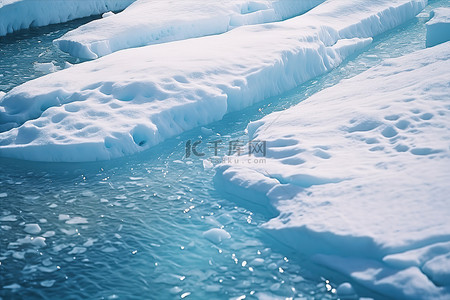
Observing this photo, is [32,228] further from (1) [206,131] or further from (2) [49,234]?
(1) [206,131]

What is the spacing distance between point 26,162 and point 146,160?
1518mm

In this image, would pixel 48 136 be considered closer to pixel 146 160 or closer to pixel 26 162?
pixel 26 162

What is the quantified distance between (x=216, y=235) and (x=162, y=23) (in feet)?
24.3

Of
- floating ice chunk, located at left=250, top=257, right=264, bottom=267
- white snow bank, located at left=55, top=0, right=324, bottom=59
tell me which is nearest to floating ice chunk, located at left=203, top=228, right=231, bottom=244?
floating ice chunk, located at left=250, top=257, right=264, bottom=267

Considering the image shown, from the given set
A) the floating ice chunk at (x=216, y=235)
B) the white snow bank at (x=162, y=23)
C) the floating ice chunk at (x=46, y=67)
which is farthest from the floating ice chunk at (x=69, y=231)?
the white snow bank at (x=162, y=23)

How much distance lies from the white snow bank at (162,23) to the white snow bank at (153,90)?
5.81 feet

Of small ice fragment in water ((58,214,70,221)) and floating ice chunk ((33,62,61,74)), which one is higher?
floating ice chunk ((33,62,61,74))

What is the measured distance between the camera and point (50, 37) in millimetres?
11125

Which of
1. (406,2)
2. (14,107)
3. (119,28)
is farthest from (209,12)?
(14,107)

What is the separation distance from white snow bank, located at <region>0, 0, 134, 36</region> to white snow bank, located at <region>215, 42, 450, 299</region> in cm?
842

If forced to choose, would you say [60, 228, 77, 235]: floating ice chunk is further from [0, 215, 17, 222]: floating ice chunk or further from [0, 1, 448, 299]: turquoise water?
[0, 215, 17, 222]: floating ice chunk

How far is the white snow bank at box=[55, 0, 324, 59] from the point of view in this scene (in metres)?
9.85

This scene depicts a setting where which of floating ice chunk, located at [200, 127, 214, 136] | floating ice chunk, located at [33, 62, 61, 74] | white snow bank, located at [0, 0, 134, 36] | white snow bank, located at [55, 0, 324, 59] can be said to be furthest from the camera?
white snow bank, located at [0, 0, 134, 36]

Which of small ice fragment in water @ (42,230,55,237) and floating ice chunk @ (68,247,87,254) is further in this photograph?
small ice fragment in water @ (42,230,55,237)
